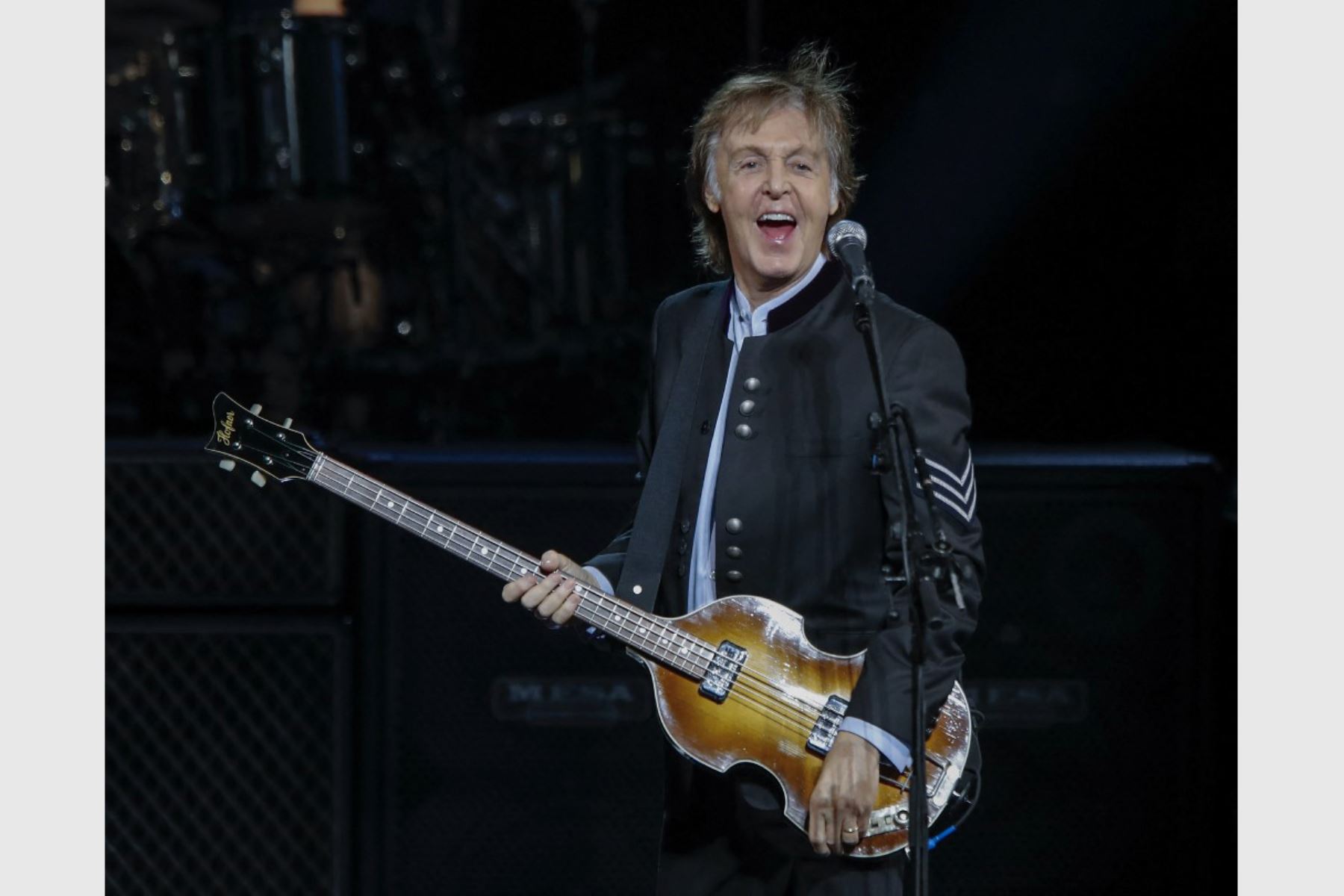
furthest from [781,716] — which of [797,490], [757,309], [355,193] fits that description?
[355,193]

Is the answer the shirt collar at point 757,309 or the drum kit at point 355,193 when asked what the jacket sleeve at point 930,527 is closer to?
A: the shirt collar at point 757,309

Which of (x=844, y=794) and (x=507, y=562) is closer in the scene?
(x=844, y=794)

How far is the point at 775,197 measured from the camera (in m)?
2.64

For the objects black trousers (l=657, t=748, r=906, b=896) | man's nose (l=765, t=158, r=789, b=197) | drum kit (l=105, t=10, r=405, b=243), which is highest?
drum kit (l=105, t=10, r=405, b=243)

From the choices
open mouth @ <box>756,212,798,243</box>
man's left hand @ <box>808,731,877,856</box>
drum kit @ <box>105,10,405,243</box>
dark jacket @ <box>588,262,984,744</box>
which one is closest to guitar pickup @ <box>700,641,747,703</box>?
dark jacket @ <box>588,262,984,744</box>

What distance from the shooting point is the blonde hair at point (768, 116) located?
8.90 ft

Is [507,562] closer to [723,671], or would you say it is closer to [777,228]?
[723,671]

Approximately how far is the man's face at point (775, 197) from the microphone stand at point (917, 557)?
0.34 meters

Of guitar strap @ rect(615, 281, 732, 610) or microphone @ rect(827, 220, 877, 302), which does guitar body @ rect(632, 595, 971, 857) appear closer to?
guitar strap @ rect(615, 281, 732, 610)

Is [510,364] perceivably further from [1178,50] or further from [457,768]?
[1178,50]

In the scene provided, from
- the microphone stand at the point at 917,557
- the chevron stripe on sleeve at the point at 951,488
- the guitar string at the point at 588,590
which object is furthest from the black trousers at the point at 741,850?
the chevron stripe on sleeve at the point at 951,488

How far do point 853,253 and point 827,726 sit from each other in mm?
759

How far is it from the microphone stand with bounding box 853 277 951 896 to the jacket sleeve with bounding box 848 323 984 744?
0.18ft

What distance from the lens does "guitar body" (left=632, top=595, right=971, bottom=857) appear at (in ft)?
8.32
